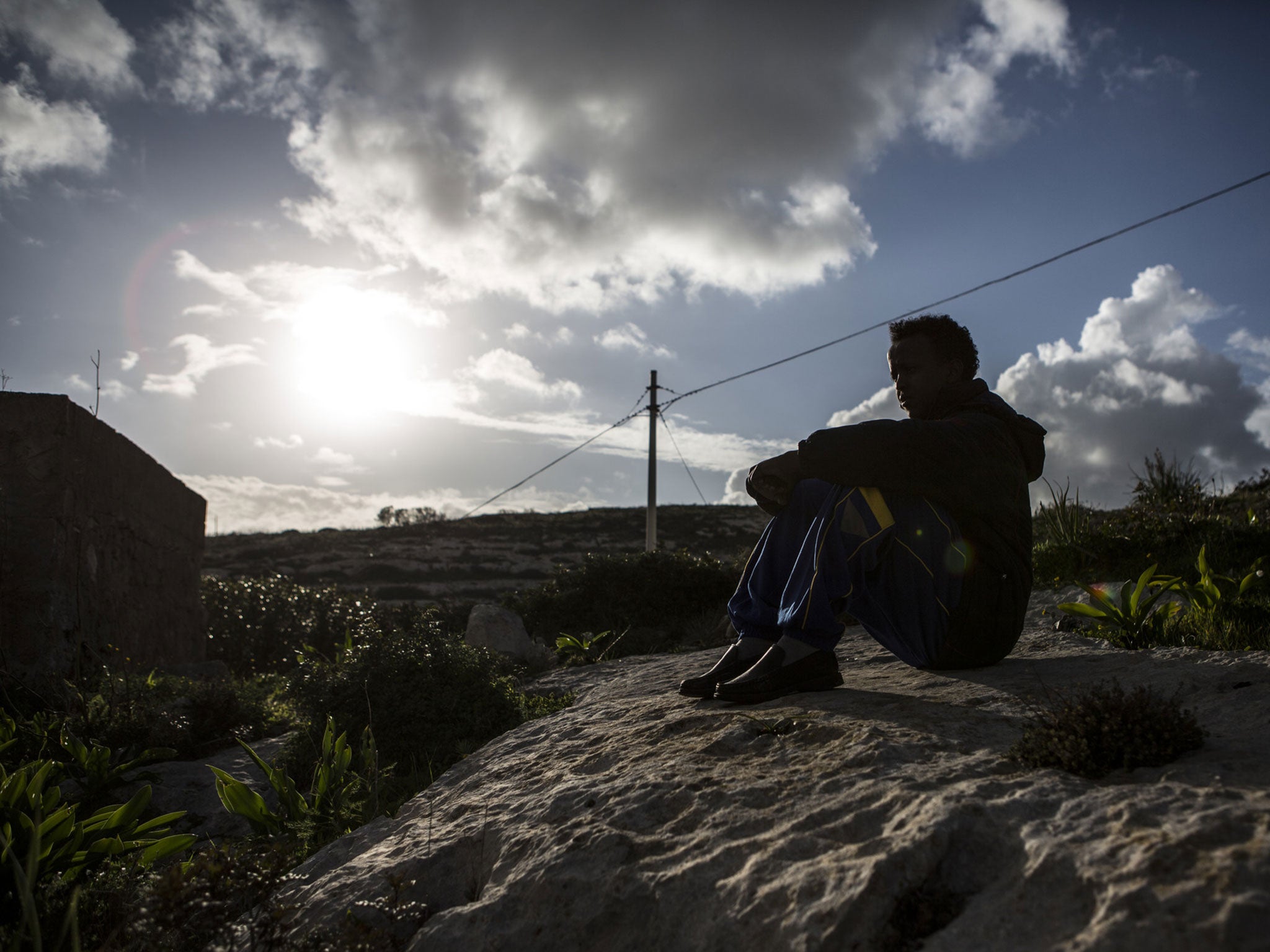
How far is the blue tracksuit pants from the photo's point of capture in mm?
2549

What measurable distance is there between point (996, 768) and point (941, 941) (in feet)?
1.75

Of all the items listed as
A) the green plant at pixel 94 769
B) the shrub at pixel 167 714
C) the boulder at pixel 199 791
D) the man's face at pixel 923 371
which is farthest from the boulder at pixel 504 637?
the man's face at pixel 923 371

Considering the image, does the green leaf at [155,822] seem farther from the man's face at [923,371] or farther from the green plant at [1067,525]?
the green plant at [1067,525]

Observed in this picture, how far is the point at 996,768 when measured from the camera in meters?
1.63

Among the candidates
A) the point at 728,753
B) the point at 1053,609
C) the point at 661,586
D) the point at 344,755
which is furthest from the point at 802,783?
the point at 661,586

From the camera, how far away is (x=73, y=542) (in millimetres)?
5160

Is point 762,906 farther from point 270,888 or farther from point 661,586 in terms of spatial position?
point 661,586

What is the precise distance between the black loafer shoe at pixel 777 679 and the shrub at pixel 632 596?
5.17 m

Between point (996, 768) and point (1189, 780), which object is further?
point (996, 768)

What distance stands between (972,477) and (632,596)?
20.6 ft

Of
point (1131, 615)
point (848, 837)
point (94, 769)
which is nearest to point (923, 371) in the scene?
point (1131, 615)

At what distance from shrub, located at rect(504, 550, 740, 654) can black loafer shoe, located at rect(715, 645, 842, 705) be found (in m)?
5.17

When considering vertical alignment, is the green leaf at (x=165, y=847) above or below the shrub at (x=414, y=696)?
below

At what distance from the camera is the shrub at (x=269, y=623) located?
935 cm
